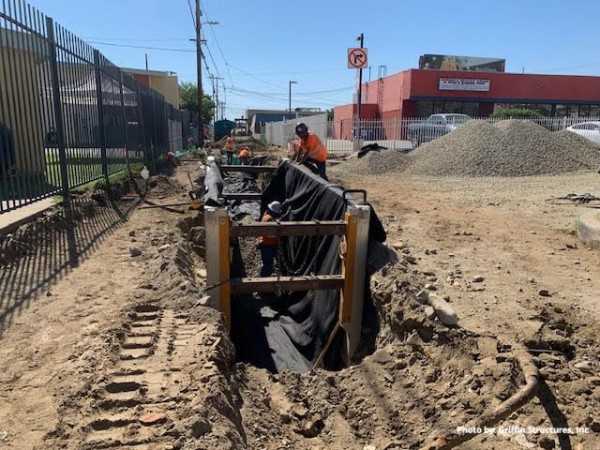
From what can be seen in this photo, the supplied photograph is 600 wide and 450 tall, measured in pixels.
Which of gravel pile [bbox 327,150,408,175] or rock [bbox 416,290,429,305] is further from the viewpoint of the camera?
gravel pile [bbox 327,150,408,175]

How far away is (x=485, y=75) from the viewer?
118ft

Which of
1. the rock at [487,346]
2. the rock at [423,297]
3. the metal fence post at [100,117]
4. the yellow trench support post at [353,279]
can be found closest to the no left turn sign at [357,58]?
the metal fence post at [100,117]

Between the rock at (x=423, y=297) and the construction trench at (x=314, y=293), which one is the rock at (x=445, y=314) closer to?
the construction trench at (x=314, y=293)

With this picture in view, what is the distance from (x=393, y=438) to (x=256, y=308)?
4901 mm

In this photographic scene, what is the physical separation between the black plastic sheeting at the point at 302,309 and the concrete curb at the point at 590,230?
305 cm

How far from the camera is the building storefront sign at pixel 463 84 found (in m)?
35.4

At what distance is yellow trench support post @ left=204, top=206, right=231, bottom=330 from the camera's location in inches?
220

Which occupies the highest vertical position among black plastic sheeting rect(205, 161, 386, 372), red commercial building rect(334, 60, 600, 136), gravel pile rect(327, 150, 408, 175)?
red commercial building rect(334, 60, 600, 136)

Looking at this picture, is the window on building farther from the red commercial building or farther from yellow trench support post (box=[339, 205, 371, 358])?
yellow trench support post (box=[339, 205, 371, 358])

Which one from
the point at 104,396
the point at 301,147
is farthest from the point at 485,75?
the point at 104,396

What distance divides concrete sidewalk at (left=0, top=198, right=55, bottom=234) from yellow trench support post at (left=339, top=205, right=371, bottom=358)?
12.1 feet

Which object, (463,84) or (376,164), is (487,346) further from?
(463,84)

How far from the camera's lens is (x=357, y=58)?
26.9 meters

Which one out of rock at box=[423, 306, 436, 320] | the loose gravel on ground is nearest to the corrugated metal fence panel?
the loose gravel on ground
